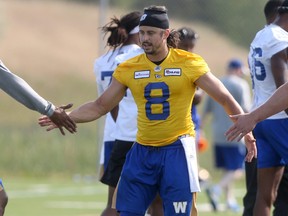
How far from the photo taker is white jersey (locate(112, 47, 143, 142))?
10180mm

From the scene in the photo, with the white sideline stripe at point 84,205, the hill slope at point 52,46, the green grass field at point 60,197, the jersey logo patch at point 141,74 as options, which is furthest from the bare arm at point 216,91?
the hill slope at point 52,46

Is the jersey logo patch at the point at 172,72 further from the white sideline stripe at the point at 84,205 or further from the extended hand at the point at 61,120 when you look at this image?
the white sideline stripe at the point at 84,205

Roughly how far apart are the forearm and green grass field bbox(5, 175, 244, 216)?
235 inches

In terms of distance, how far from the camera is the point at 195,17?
20.2m

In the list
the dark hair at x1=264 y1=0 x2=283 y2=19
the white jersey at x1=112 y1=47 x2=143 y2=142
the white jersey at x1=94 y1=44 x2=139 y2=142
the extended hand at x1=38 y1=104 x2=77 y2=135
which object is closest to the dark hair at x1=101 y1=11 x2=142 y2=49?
the white jersey at x1=94 y1=44 x2=139 y2=142

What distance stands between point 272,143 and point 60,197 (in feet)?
23.5

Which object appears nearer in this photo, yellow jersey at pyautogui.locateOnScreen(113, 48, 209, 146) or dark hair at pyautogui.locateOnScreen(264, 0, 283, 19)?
yellow jersey at pyautogui.locateOnScreen(113, 48, 209, 146)

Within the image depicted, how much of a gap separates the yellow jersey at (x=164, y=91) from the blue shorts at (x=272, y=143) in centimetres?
123

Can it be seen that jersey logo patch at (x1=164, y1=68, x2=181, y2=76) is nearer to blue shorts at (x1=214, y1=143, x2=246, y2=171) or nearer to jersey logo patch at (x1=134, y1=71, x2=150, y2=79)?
jersey logo patch at (x1=134, y1=71, x2=150, y2=79)

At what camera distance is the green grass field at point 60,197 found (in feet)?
48.0

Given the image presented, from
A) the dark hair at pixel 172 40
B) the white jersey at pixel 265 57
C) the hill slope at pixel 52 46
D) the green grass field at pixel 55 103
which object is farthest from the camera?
the hill slope at pixel 52 46

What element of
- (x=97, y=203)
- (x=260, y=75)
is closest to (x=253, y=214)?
(x=260, y=75)

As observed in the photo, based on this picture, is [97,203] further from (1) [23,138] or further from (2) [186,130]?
(2) [186,130]

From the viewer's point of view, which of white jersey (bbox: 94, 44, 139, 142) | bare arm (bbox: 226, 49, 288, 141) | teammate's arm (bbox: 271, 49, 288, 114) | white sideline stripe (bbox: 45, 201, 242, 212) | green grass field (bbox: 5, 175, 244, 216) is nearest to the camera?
bare arm (bbox: 226, 49, 288, 141)
